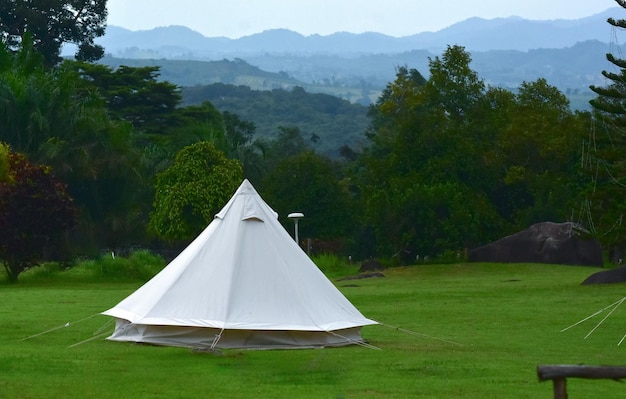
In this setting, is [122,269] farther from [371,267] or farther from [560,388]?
[560,388]

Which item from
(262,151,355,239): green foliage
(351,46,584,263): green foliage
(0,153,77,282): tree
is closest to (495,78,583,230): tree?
(351,46,584,263): green foliage

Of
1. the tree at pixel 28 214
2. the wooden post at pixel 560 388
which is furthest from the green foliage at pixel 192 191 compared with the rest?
the wooden post at pixel 560 388

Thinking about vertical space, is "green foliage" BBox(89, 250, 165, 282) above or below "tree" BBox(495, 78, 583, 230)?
below

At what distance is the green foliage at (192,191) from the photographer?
53000 millimetres

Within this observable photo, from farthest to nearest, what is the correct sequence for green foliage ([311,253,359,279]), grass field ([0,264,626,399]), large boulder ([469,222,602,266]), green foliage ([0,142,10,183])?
1. green foliage ([311,253,359,279])
2. large boulder ([469,222,602,266])
3. green foliage ([0,142,10,183])
4. grass field ([0,264,626,399])

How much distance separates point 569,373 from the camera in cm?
994

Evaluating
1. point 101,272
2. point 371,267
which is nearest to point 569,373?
point 101,272

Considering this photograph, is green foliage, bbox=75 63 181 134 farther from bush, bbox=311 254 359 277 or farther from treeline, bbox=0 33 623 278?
bush, bbox=311 254 359 277

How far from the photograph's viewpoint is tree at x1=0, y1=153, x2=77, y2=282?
1624 inches

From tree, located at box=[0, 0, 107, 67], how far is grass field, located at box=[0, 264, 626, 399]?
45141mm

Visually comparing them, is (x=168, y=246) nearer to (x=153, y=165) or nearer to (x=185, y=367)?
(x=153, y=165)

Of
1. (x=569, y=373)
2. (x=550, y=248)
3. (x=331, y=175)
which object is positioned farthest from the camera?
(x=331, y=175)

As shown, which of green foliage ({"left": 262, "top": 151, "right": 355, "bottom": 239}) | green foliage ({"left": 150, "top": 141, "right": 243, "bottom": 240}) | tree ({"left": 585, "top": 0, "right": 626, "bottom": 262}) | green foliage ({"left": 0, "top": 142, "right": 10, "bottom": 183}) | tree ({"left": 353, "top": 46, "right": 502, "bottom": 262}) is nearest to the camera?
tree ({"left": 585, "top": 0, "right": 626, "bottom": 262})

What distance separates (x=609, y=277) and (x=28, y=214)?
1948 centimetres
